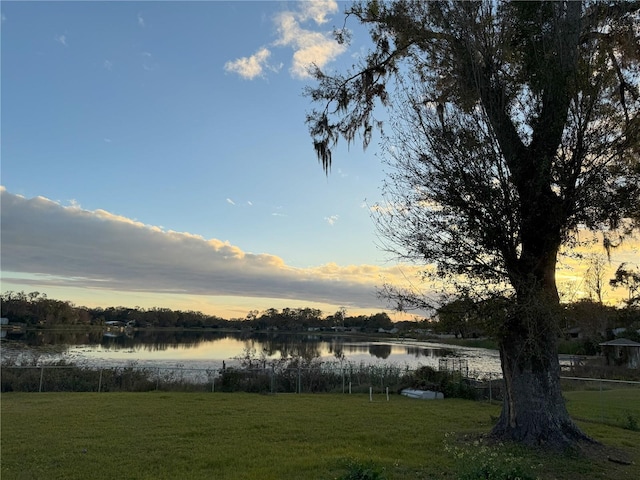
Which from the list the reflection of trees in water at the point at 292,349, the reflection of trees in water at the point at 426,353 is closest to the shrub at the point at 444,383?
the reflection of trees in water at the point at 292,349

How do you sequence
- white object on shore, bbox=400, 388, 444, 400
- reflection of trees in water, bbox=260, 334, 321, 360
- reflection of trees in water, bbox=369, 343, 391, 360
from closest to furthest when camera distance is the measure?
white object on shore, bbox=400, 388, 444, 400, reflection of trees in water, bbox=260, 334, 321, 360, reflection of trees in water, bbox=369, 343, 391, 360

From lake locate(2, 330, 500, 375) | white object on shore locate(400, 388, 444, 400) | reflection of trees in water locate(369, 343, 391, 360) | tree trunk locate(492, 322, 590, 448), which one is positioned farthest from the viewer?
reflection of trees in water locate(369, 343, 391, 360)

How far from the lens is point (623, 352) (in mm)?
39500

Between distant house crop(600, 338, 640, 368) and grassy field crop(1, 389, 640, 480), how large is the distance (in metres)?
26.3

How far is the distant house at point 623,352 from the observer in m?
36.6

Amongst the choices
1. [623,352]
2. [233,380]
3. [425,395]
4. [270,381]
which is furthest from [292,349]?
[623,352]

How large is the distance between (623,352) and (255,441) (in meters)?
41.8

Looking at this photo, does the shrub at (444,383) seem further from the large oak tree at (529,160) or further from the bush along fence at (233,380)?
the large oak tree at (529,160)

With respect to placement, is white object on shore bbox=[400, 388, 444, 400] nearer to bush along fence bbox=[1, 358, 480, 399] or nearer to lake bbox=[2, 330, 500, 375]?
bush along fence bbox=[1, 358, 480, 399]

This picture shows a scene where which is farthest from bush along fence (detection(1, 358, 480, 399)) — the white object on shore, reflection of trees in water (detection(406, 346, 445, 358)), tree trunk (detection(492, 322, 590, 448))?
reflection of trees in water (detection(406, 346, 445, 358))

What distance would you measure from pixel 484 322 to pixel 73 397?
1439cm

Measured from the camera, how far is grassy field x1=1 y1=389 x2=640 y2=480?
6.88 m

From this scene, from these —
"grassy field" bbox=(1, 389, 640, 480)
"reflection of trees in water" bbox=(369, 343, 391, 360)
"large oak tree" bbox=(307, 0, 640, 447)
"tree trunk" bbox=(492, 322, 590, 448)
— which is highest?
"large oak tree" bbox=(307, 0, 640, 447)

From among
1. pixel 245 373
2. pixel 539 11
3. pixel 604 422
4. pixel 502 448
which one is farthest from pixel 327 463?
pixel 245 373
